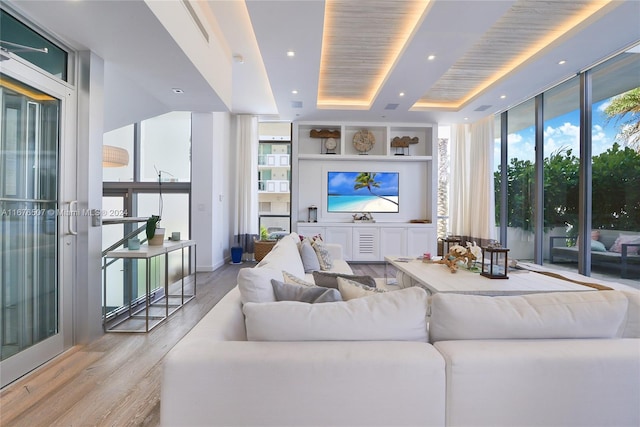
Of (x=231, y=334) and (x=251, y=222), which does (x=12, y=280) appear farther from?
(x=251, y=222)

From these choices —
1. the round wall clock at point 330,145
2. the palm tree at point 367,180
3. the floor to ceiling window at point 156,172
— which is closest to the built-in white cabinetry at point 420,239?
the palm tree at point 367,180

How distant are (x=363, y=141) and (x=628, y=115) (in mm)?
3896

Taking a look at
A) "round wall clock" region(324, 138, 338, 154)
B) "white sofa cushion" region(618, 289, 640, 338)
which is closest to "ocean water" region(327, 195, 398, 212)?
"round wall clock" region(324, 138, 338, 154)

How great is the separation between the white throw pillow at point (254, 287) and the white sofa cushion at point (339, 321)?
230mm

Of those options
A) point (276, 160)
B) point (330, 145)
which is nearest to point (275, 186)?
point (276, 160)

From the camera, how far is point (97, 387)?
2020 millimetres

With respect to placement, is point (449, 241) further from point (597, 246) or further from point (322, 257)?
point (597, 246)

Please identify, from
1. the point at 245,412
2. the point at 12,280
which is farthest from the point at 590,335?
the point at 12,280

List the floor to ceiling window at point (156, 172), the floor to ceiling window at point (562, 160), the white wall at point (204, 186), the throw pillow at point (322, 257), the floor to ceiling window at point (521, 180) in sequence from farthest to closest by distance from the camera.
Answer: the floor to ceiling window at point (156, 172), the white wall at point (204, 186), the floor to ceiling window at point (521, 180), the floor to ceiling window at point (562, 160), the throw pillow at point (322, 257)

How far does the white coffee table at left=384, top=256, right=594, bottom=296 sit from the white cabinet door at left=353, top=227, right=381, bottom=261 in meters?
2.87

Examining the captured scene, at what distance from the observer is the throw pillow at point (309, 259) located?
3.39 metres

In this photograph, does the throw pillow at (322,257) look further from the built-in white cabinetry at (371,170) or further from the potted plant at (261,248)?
the built-in white cabinetry at (371,170)

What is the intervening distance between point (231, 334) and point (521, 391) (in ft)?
3.32

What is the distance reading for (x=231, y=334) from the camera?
4.23 feet
